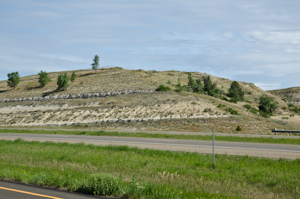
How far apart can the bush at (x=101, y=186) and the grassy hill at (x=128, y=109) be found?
2965cm

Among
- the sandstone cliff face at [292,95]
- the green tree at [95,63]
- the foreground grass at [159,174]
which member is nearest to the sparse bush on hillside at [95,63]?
the green tree at [95,63]

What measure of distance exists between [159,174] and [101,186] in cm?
299

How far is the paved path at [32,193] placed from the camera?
8227 millimetres

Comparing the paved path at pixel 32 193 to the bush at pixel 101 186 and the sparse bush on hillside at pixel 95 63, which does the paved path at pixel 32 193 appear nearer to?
the bush at pixel 101 186

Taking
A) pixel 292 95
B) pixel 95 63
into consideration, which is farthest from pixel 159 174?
pixel 292 95

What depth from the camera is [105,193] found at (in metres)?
8.64

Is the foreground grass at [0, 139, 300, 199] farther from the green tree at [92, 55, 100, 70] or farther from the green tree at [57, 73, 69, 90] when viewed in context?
the green tree at [92, 55, 100, 70]

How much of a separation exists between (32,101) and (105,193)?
64.1 m

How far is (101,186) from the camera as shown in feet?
28.9

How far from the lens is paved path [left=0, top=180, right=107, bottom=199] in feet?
27.0

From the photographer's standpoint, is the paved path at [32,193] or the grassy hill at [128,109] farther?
the grassy hill at [128,109]

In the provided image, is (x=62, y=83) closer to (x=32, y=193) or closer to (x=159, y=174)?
(x=159, y=174)

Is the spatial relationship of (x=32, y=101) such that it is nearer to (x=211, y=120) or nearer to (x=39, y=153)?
(x=211, y=120)

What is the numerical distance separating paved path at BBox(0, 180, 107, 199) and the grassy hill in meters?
30.2
